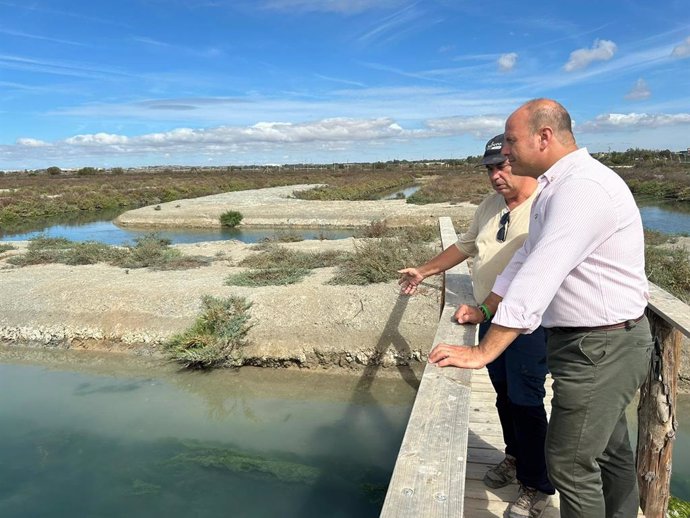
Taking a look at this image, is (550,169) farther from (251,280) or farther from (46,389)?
(251,280)

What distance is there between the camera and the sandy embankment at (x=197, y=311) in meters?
8.30

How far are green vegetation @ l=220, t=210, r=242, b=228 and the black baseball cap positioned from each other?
2583 cm

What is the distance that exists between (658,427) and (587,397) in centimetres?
169

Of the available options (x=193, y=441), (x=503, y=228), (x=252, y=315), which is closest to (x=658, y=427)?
(x=503, y=228)

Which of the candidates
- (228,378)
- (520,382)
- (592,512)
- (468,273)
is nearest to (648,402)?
(520,382)

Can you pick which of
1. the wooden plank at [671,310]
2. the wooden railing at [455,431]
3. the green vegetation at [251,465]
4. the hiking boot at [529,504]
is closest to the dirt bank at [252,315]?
the green vegetation at [251,465]

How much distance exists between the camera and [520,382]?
2.89m

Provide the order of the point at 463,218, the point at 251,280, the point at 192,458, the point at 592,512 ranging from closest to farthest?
the point at 592,512 < the point at 192,458 < the point at 251,280 < the point at 463,218

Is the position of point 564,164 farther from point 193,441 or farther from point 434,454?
point 193,441

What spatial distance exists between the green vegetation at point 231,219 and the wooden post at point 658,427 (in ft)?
85.3

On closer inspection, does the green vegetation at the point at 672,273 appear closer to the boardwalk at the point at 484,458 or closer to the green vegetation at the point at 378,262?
the green vegetation at the point at 378,262

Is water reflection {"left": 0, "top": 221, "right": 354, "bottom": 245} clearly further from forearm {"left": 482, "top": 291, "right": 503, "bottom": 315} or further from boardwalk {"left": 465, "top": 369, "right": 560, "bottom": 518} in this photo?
forearm {"left": 482, "top": 291, "right": 503, "bottom": 315}

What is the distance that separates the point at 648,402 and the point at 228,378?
20.2 ft

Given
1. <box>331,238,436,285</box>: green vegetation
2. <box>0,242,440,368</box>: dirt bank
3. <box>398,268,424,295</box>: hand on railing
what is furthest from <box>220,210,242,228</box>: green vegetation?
<box>398,268,424,295</box>: hand on railing
